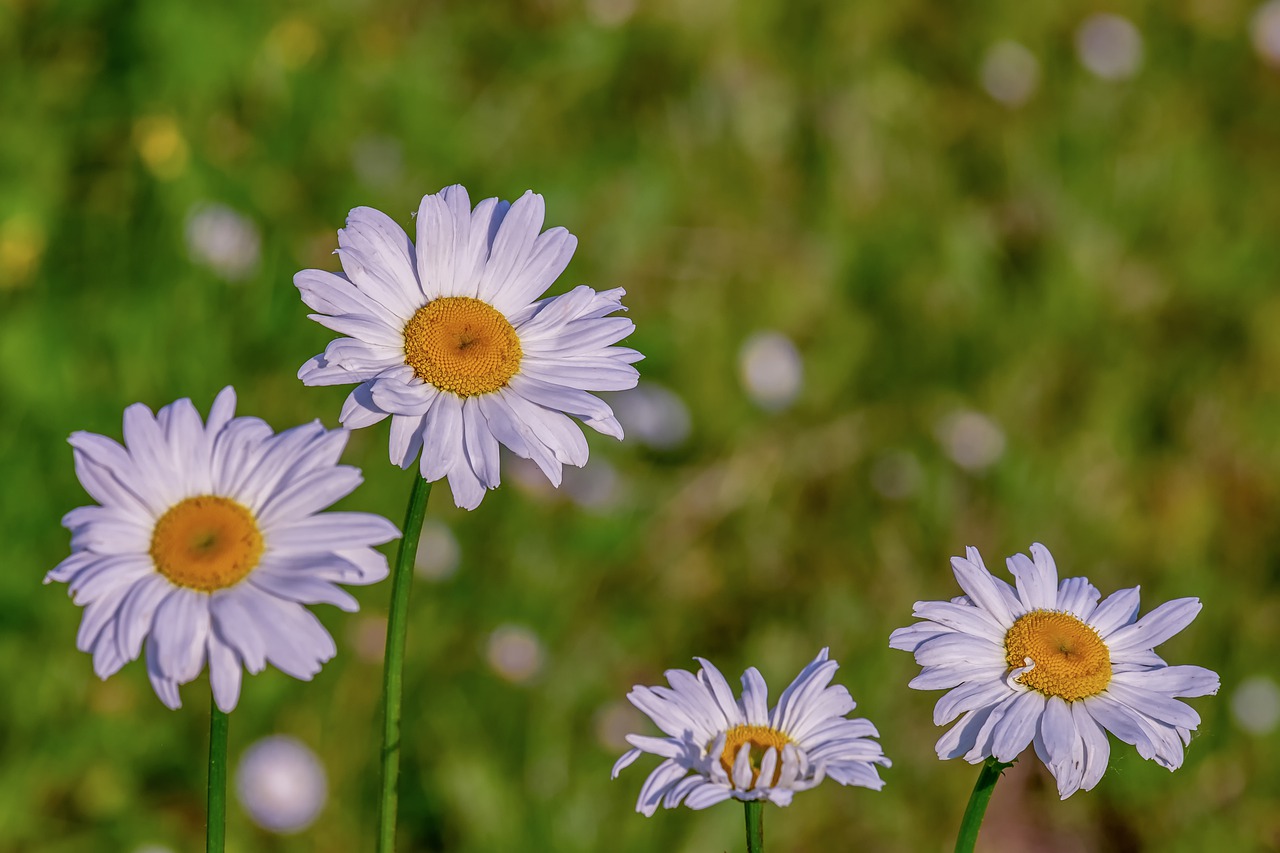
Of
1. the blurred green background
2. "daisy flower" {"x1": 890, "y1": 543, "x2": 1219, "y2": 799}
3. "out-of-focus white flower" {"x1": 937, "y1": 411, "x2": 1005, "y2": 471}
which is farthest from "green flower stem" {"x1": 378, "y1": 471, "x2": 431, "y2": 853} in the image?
"out-of-focus white flower" {"x1": 937, "y1": 411, "x2": 1005, "y2": 471}

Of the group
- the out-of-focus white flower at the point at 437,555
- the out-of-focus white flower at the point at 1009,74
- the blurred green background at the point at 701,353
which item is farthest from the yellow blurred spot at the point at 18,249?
the out-of-focus white flower at the point at 1009,74

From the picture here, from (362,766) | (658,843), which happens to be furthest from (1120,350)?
(362,766)

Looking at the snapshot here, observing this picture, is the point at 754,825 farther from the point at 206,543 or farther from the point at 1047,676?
the point at 206,543

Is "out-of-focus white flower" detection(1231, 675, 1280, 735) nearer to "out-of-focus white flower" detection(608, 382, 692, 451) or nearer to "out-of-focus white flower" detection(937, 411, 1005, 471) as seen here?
"out-of-focus white flower" detection(937, 411, 1005, 471)

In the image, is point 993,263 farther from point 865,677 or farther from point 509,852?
point 509,852

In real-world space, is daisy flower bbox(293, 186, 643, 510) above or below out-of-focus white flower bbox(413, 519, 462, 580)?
below

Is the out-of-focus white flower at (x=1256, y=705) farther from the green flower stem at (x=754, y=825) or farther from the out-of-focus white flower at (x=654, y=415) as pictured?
the green flower stem at (x=754, y=825)
